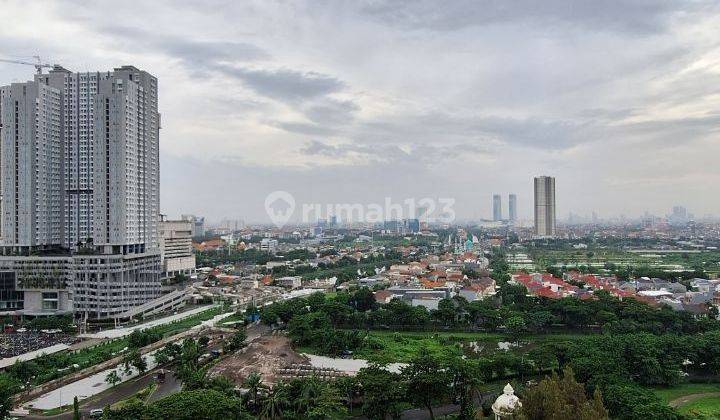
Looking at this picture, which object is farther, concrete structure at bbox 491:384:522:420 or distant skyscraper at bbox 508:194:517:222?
distant skyscraper at bbox 508:194:517:222

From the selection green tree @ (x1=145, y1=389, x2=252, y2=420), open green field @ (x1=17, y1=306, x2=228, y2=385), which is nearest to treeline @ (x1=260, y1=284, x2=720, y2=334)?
open green field @ (x1=17, y1=306, x2=228, y2=385)

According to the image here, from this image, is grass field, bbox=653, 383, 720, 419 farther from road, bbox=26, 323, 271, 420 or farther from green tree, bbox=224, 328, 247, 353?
green tree, bbox=224, 328, 247, 353

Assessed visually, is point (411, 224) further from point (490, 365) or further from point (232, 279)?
point (490, 365)

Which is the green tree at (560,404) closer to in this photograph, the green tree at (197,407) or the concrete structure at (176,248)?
the green tree at (197,407)

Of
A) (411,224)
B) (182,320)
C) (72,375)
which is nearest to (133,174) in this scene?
(182,320)

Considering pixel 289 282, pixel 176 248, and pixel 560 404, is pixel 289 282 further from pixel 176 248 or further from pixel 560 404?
pixel 560 404

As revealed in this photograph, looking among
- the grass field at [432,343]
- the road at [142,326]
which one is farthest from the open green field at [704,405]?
the road at [142,326]
